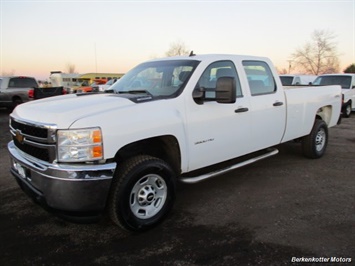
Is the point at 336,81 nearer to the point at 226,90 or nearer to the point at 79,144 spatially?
the point at 226,90

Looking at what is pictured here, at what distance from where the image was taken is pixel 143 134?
129 inches

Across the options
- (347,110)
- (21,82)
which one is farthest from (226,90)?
(21,82)

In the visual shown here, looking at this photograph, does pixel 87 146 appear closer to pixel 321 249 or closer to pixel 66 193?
pixel 66 193

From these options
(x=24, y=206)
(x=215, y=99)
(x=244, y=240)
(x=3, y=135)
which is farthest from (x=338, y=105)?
(x=3, y=135)

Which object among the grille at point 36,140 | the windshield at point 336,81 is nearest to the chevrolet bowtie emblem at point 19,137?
the grille at point 36,140

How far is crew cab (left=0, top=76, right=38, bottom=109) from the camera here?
14.2 meters

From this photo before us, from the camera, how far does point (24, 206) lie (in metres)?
4.22

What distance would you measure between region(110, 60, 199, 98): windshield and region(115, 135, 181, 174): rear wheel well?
539 mm

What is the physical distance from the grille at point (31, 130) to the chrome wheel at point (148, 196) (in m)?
1.04

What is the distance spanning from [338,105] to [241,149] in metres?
3.53

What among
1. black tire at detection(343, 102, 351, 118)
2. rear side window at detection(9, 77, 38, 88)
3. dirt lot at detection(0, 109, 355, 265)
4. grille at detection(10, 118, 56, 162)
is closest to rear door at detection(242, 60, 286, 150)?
dirt lot at detection(0, 109, 355, 265)

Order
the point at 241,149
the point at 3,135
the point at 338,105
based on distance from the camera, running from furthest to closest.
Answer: the point at 3,135, the point at 338,105, the point at 241,149

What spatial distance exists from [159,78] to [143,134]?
4.12 feet

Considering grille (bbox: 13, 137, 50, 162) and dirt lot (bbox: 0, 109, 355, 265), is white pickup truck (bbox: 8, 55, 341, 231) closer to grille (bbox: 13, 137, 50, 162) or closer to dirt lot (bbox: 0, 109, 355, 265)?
grille (bbox: 13, 137, 50, 162)
